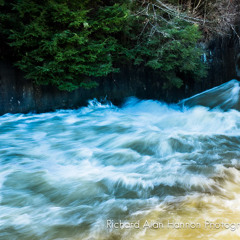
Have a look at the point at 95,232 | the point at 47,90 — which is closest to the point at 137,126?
the point at 47,90

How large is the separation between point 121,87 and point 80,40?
3425 mm

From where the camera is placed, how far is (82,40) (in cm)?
754

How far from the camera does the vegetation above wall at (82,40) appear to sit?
22.7ft

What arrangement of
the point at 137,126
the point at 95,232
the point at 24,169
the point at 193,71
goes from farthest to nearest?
the point at 193,71 < the point at 137,126 < the point at 24,169 < the point at 95,232

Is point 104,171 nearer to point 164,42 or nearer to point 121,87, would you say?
point 121,87

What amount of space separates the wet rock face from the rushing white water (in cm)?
52

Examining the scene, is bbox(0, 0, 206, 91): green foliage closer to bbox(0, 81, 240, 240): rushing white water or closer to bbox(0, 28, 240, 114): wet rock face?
bbox(0, 28, 240, 114): wet rock face

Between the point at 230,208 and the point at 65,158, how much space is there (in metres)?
3.34

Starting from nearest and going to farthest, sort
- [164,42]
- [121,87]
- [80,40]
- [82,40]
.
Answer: [80,40] < [82,40] < [164,42] < [121,87]

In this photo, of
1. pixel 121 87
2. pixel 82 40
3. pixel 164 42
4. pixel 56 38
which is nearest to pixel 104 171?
pixel 56 38

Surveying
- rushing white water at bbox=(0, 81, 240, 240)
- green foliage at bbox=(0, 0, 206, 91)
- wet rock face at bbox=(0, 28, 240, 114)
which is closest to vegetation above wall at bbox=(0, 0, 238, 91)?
green foliage at bbox=(0, 0, 206, 91)

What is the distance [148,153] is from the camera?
539 cm

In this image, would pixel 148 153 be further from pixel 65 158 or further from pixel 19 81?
pixel 19 81

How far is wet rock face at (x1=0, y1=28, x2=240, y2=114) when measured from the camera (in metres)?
7.47
